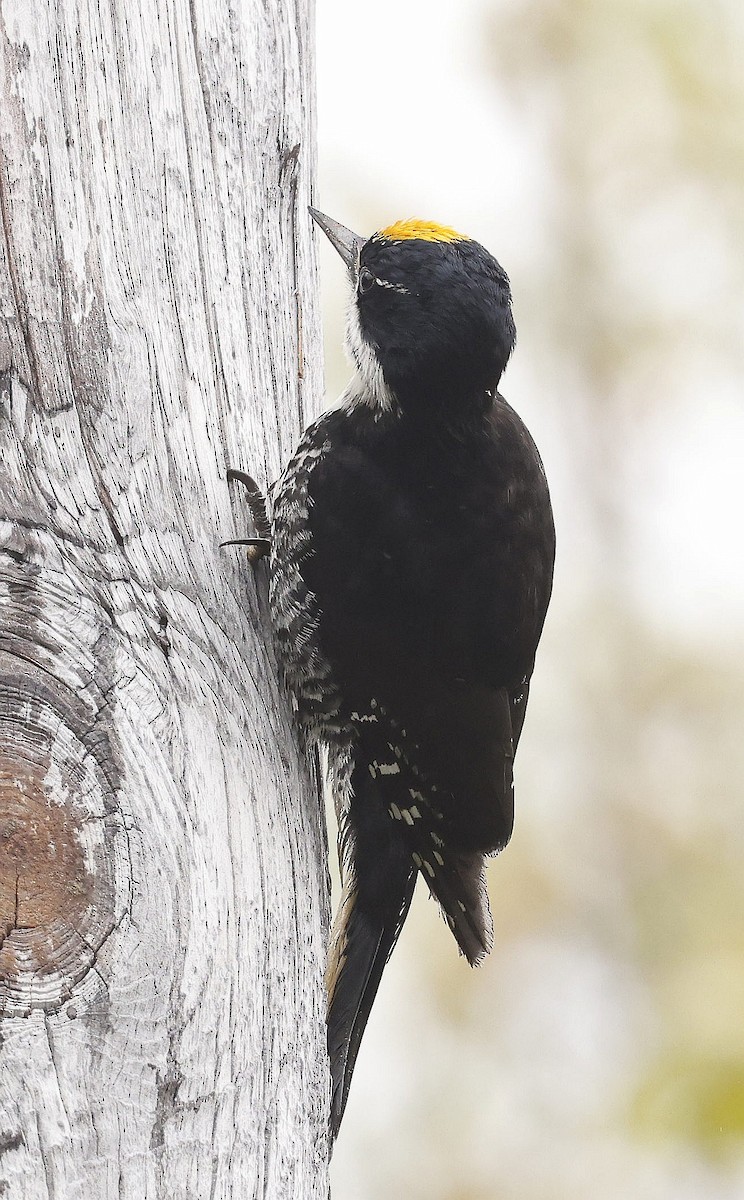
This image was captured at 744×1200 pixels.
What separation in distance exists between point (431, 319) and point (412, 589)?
0.47 metres

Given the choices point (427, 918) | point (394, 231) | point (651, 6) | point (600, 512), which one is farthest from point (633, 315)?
point (394, 231)

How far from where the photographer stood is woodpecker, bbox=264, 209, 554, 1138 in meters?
2.07

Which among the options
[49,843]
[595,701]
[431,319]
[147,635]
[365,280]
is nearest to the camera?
[49,843]

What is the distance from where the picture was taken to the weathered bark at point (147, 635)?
4.28ft

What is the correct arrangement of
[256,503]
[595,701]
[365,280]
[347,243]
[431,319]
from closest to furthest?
[256,503] < [431,319] < [365,280] < [347,243] < [595,701]

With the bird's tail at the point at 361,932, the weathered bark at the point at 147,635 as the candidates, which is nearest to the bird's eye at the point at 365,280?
the weathered bark at the point at 147,635

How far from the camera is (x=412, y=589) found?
216 centimetres

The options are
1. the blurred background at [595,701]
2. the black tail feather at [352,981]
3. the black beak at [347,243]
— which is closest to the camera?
the black tail feather at [352,981]

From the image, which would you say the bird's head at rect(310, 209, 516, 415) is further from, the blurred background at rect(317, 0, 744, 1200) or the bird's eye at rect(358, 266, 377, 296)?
the blurred background at rect(317, 0, 744, 1200)

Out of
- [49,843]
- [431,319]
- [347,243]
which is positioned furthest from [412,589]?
[49,843]

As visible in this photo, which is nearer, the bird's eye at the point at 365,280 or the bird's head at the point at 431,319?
the bird's head at the point at 431,319

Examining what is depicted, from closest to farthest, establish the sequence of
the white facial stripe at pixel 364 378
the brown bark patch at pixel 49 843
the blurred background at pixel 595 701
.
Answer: the brown bark patch at pixel 49 843
the white facial stripe at pixel 364 378
the blurred background at pixel 595 701

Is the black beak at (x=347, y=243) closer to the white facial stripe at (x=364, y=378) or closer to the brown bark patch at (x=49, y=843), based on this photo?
the white facial stripe at (x=364, y=378)

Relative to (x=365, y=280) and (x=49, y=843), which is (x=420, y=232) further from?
(x=49, y=843)
